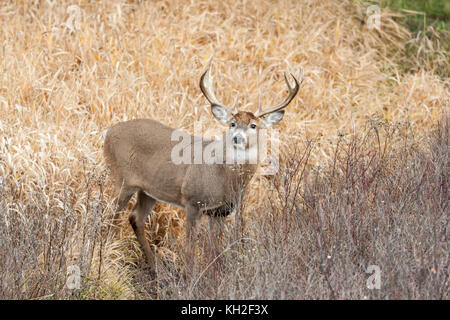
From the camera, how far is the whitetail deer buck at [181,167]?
545 centimetres

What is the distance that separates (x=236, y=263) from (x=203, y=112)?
10.2 feet

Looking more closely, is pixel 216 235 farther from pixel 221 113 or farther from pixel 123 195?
pixel 123 195

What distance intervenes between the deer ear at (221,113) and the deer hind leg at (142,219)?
112cm

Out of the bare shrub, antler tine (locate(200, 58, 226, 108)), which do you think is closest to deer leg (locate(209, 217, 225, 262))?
the bare shrub

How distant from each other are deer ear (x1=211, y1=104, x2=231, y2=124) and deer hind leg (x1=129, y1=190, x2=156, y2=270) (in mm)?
1121

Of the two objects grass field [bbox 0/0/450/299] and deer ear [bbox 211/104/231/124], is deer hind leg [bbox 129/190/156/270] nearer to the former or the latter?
grass field [bbox 0/0/450/299]

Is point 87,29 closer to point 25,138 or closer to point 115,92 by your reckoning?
point 115,92

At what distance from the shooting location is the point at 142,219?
242 inches

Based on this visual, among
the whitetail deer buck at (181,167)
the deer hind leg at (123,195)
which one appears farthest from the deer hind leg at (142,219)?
the deer hind leg at (123,195)

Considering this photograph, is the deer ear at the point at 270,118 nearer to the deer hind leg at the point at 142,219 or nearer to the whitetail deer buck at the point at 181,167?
the whitetail deer buck at the point at 181,167

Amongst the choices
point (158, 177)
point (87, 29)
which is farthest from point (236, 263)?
point (87, 29)

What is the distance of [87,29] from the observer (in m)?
8.13

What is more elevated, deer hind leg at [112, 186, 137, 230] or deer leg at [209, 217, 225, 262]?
deer hind leg at [112, 186, 137, 230]

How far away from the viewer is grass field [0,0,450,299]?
4270mm
